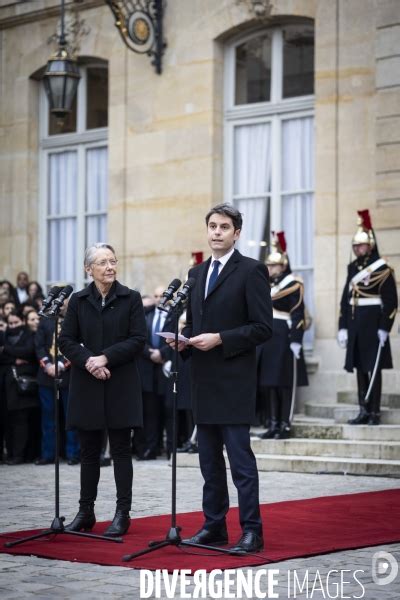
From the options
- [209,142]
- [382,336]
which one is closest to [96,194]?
[209,142]

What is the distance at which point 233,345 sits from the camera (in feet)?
24.0

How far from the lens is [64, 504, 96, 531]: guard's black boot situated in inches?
320

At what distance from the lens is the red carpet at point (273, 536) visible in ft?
23.2

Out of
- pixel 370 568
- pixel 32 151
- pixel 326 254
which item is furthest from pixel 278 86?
pixel 370 568

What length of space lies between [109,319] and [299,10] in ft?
27.9

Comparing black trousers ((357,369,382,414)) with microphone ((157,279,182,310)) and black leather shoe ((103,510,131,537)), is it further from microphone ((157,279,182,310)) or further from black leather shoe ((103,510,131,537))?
microphone ((157,279,182,310))

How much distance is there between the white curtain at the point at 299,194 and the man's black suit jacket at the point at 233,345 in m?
8.41

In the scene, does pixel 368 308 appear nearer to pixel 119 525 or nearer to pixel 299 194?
pixel 299 194

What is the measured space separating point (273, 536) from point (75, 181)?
456 inches

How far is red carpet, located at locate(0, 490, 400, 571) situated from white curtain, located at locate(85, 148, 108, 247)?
9166 millimetres

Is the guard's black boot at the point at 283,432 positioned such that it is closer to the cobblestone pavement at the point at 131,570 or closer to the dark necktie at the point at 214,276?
the cobblestone pavement at the point at 131,570

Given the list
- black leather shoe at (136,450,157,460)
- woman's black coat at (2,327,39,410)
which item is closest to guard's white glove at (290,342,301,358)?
black leather shoe at (136,450,157,460)

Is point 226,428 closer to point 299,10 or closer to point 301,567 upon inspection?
point 301,567

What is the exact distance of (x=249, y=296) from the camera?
7449 millimetres
